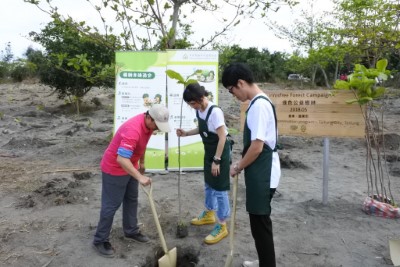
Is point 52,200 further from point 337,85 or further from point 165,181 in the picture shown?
point 337,85

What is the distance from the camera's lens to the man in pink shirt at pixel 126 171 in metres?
3.01

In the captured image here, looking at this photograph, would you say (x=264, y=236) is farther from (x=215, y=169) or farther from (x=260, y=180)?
(x=215, y=169)

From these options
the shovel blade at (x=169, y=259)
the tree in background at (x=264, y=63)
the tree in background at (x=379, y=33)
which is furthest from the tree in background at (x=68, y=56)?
the tree in background at (x=264, y=63)

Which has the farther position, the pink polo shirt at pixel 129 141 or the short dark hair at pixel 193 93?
the short dark hair at pixel 193 93

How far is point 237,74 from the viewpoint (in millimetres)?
2631

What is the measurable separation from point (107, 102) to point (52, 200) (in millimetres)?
11546

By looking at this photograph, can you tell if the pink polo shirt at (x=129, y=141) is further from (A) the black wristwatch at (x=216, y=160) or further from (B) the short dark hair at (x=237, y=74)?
(B) the short dark hair at (x=237, y=74)

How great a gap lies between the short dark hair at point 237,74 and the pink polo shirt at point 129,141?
2.96 feet

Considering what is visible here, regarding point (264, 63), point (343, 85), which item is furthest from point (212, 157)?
point (264, 63)

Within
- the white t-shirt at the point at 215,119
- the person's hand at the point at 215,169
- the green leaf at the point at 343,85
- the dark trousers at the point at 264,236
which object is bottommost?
the dark trousers at the point at 264,236

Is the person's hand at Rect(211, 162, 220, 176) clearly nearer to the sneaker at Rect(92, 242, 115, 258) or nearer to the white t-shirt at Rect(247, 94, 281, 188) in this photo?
the white t-shirt at Rect(247, 94, 281, 188)

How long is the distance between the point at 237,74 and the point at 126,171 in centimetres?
122

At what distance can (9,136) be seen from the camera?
9219 mm

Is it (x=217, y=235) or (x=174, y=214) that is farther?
(x=174, y=214)
